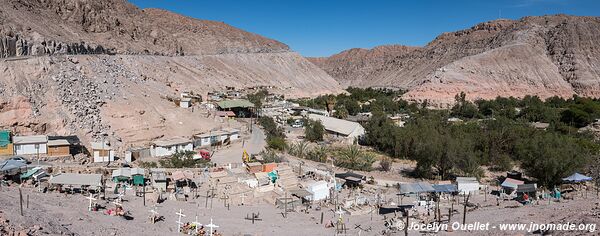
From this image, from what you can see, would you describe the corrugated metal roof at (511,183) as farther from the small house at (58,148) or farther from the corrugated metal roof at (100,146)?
the small house at (58,148)

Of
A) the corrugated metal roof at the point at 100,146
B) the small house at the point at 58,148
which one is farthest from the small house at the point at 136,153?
the small house at the point at 58,148

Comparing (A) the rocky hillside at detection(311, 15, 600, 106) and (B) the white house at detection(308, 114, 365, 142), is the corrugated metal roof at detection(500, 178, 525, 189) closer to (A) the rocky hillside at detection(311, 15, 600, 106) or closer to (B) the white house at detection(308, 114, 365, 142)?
(B) the white house at detection(308, 114, 365, 142)

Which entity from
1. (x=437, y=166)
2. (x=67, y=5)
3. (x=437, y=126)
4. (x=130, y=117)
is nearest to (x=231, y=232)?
(x=437, y=166)

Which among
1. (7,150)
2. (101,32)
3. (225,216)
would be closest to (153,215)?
(225,216)

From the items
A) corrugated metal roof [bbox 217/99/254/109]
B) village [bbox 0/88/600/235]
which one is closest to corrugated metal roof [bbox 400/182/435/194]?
village [bbox 0/88/600/235]

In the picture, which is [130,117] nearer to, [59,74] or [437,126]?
[59,74]

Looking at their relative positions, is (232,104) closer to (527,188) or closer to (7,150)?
(7,150)
